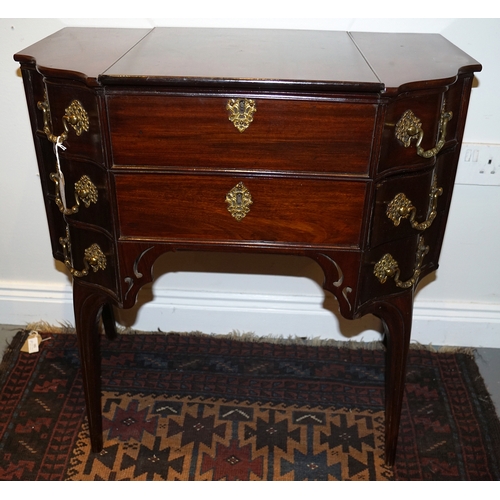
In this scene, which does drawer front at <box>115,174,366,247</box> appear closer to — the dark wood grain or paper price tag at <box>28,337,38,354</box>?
the dark wood grain

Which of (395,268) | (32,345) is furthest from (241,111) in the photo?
(32,345)

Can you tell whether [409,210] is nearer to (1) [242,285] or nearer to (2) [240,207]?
(2) [240,207]

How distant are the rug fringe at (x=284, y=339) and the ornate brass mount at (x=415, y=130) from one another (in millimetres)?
857

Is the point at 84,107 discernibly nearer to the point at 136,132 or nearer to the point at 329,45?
the point at 136,132

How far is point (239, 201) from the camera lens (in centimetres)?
114

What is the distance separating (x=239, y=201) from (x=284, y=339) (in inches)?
32.3

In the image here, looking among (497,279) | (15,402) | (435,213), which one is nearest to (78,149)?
(435,213)

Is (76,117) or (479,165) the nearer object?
(76,117)

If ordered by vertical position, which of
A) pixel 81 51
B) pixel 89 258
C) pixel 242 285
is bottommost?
pixel 242 285

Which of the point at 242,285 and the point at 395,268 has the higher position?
the point at 395,268

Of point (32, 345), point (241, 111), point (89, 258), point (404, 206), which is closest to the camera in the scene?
point (241, 111)

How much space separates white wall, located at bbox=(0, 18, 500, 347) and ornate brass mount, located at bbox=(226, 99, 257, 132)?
739 mm

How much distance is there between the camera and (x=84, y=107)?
109 centimetres

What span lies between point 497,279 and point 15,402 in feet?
4.61
